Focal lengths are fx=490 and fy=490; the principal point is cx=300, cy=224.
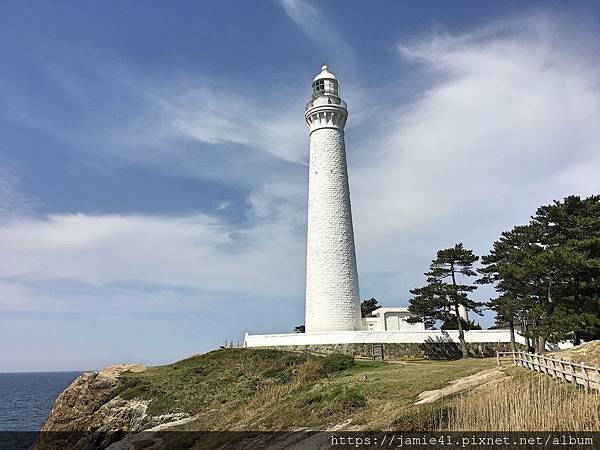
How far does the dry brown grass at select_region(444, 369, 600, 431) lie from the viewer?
36.4 feet

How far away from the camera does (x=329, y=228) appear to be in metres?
38.8

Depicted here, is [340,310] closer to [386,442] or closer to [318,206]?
[318,206]

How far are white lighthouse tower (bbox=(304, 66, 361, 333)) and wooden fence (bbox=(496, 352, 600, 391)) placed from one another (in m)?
18.2

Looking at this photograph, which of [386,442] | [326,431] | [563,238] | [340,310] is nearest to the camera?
[386,442]

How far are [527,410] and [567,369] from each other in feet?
15.5

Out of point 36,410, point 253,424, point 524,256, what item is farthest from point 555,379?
point 36,410

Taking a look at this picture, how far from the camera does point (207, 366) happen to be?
34.6 m

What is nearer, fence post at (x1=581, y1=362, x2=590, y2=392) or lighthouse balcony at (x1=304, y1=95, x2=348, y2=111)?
fence post at (x1=581, y1=362, x2=590, y2=392)

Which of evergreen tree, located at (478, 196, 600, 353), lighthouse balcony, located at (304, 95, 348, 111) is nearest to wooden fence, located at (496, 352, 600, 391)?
evergreen tree, located at (478, 196, 600, 353)

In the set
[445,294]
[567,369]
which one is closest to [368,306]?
[445,294]

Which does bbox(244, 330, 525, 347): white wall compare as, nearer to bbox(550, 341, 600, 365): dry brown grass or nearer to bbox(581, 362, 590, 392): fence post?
bbox(550, 341, 600, 365): dry brown grass

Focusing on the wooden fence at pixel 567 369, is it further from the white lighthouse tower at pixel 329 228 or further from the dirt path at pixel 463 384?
the white lighthouse tower at pixel 329 228

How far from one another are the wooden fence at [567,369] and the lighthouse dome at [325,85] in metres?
28.2

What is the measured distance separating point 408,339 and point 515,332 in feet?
29.8
